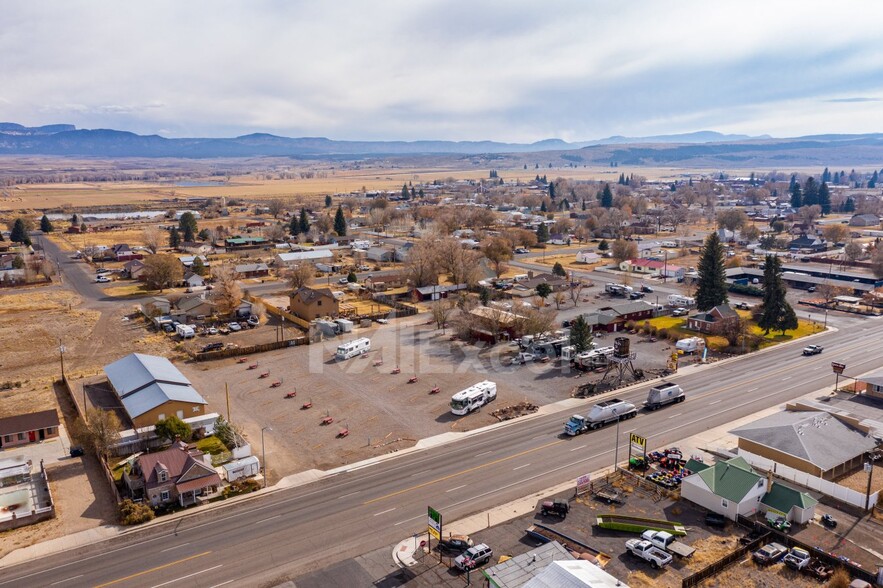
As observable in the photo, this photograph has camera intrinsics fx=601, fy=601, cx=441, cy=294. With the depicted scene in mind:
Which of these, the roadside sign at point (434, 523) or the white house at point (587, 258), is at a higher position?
the white house at point (587, 258)

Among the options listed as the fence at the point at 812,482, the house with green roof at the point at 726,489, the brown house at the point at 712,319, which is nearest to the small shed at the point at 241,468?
the house with green roof at the point at 726,489

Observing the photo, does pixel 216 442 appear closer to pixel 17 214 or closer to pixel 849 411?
pixel 849 411

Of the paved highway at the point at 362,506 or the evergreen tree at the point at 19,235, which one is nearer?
the paved highway at the point at 362,506

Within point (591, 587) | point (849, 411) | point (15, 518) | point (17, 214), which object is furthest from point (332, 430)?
point (17, 214)

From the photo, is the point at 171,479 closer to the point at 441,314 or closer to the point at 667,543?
the point at 667,543

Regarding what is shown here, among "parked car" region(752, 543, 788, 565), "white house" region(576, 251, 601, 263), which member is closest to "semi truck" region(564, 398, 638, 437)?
"parked car" region(752, 543, 788, 565)

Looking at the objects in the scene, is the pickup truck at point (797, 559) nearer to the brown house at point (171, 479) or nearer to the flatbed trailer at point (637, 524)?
the flatbed trailer at point (637, 524)

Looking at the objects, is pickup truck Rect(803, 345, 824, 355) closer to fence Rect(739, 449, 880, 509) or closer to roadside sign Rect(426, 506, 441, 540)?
fence Rect(739, 449, 880, 509)
